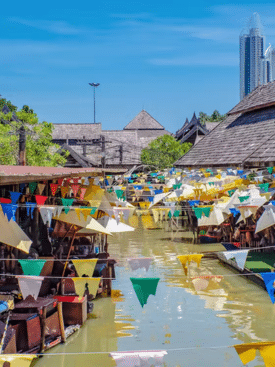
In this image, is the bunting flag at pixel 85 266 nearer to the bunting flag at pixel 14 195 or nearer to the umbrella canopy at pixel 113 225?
the bunting flag at pixel 14 195

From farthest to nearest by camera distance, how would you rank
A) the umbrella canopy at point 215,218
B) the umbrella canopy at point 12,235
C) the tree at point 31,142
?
the tree at point 31,142 < the umbrella canopy at point 215,218 < the umbrella canopy at point 12,235

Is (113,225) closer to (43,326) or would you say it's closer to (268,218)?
(268,218)

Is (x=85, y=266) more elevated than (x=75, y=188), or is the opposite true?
(x=75, y=188)

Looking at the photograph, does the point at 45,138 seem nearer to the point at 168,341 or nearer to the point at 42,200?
the point at 42,200

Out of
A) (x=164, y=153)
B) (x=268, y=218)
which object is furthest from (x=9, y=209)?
(x=164, y=153)

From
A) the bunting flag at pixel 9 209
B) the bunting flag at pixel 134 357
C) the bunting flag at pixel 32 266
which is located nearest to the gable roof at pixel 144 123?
the bunting flag at pixel 9 209

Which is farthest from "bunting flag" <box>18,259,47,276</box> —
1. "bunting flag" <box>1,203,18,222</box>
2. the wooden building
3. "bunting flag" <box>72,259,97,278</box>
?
the wooden building

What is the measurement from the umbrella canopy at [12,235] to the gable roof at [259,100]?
20.8m

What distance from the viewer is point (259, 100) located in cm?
2927

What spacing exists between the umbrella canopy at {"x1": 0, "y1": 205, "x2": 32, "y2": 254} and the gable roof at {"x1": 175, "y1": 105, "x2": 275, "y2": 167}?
14163 millimetres

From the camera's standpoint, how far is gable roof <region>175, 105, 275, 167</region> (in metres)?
22.8

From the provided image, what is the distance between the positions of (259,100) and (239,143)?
422cm

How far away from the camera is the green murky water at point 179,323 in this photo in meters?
9.02

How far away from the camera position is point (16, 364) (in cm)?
506
